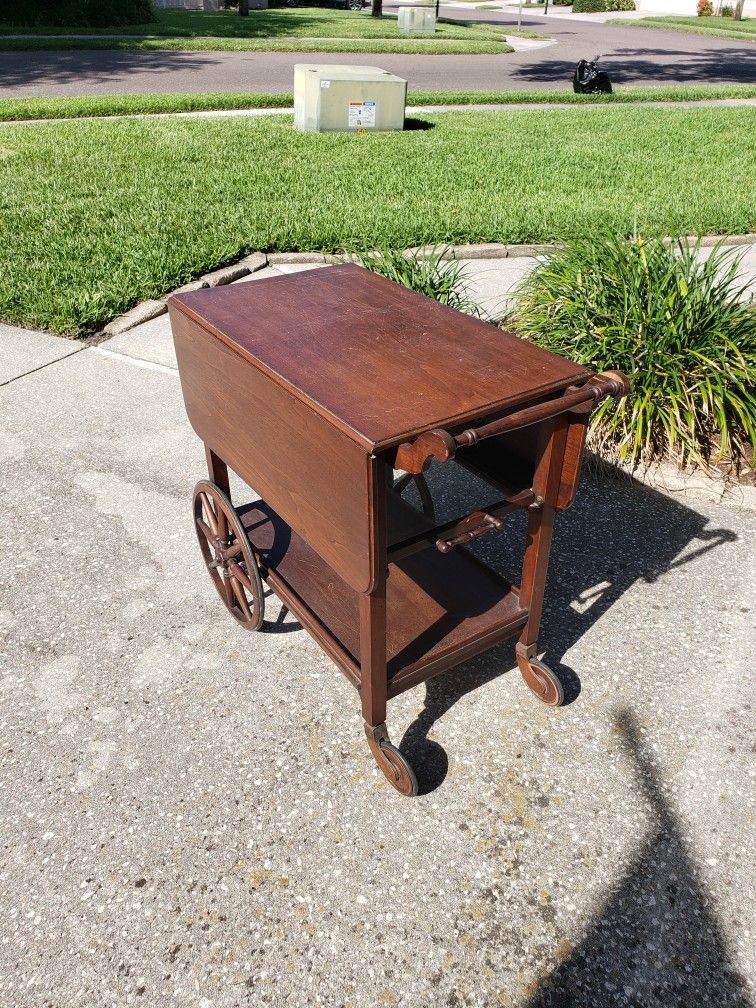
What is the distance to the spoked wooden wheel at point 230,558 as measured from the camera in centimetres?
284

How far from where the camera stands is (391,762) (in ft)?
8.04

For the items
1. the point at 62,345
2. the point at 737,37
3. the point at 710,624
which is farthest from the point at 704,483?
the point at 737,37

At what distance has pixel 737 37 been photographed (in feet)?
93.7

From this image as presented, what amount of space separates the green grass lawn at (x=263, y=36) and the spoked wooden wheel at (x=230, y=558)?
1781 centimetres

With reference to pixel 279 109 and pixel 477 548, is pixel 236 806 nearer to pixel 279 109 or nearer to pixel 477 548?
pixel 477 548

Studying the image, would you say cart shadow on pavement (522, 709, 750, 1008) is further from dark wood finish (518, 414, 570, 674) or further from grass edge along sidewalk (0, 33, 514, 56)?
grass edge along sidewalk (0, 33, 514, 56)

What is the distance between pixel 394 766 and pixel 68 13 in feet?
77.7

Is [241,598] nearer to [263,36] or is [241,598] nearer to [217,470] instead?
[217,470]

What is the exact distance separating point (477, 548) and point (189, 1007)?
2.15 meters

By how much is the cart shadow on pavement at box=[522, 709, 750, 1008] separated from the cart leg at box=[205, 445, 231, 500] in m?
1.89

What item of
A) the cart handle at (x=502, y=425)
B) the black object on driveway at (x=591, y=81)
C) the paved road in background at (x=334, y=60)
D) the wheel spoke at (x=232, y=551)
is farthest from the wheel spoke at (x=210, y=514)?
the black object on driveway at (x=591, y=81)

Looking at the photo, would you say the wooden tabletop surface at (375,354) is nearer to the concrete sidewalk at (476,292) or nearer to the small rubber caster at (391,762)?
the small rubber caster at (391,762)

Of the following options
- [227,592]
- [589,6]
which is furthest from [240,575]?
[589,6]

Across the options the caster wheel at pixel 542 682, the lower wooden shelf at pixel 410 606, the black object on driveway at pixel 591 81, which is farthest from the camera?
the black object on driveway at pixel 591 81
